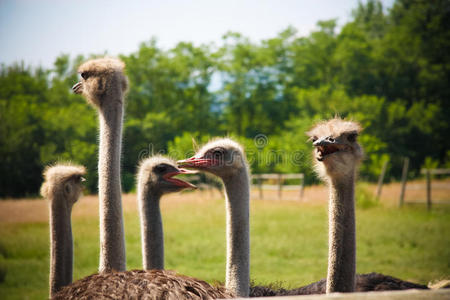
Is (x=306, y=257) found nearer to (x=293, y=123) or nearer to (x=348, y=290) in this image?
(x=348, y=290)

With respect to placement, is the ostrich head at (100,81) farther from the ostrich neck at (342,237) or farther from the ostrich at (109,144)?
the ostrich neck at (342,237)

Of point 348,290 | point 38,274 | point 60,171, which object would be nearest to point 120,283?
point 348,290

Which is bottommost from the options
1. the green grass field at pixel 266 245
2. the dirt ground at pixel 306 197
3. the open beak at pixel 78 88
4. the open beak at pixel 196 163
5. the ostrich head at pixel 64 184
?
the green grass field at pixel 266 245

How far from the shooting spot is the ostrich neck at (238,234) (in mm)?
2918

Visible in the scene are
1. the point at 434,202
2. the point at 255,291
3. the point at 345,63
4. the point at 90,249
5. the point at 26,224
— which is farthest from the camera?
the point at 345,63

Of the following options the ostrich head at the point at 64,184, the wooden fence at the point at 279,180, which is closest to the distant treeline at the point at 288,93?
the wooden fence at the point at 279,180

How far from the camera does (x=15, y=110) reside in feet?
38.2

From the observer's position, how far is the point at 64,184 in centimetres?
348

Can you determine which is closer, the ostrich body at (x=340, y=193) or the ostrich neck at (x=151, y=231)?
the ostrich body at (x=340, y=193)

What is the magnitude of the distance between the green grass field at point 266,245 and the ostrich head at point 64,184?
8.57 feet

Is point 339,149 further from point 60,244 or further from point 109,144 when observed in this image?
point 60,244

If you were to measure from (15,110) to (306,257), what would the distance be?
292 inches

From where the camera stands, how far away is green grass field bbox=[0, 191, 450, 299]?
285 inches

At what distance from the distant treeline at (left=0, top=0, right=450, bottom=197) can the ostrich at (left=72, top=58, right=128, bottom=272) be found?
5.98 m
